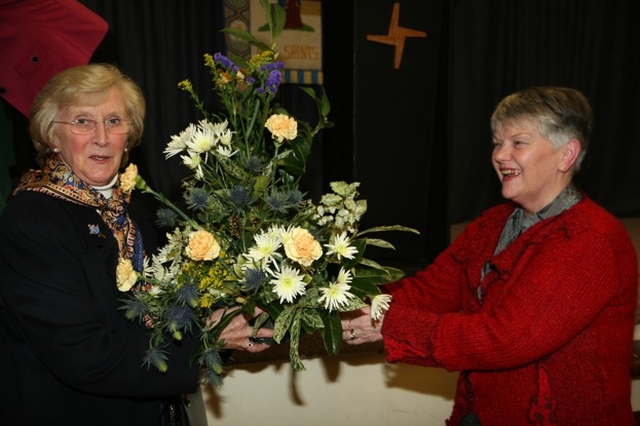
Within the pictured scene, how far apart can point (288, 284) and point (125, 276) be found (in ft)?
1.25

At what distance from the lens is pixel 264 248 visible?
1.26 metres

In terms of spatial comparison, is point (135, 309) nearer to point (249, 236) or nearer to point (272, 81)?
point (249, 236)

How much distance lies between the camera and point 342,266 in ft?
4.55

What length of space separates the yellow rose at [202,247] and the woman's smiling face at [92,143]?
387mm

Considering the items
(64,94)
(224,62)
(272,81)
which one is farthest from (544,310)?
(64,94)

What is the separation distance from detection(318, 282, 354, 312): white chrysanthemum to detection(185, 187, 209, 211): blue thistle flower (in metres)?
0.33

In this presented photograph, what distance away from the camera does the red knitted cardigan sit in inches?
53.2

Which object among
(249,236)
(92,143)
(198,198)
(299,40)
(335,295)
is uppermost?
(299,40)

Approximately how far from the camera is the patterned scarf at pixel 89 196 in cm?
137

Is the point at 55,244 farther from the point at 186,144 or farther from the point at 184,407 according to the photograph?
the point at 184,407

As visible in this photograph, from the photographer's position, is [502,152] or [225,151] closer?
[225,151]

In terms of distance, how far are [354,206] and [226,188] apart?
0.30 m

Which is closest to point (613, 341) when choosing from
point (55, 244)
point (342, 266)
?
point (342, 266)

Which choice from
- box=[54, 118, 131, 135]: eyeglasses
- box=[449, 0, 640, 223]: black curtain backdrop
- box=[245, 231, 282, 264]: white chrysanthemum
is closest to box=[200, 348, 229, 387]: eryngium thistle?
box=[245, 231, 282, 264]: white chrysanthemum
